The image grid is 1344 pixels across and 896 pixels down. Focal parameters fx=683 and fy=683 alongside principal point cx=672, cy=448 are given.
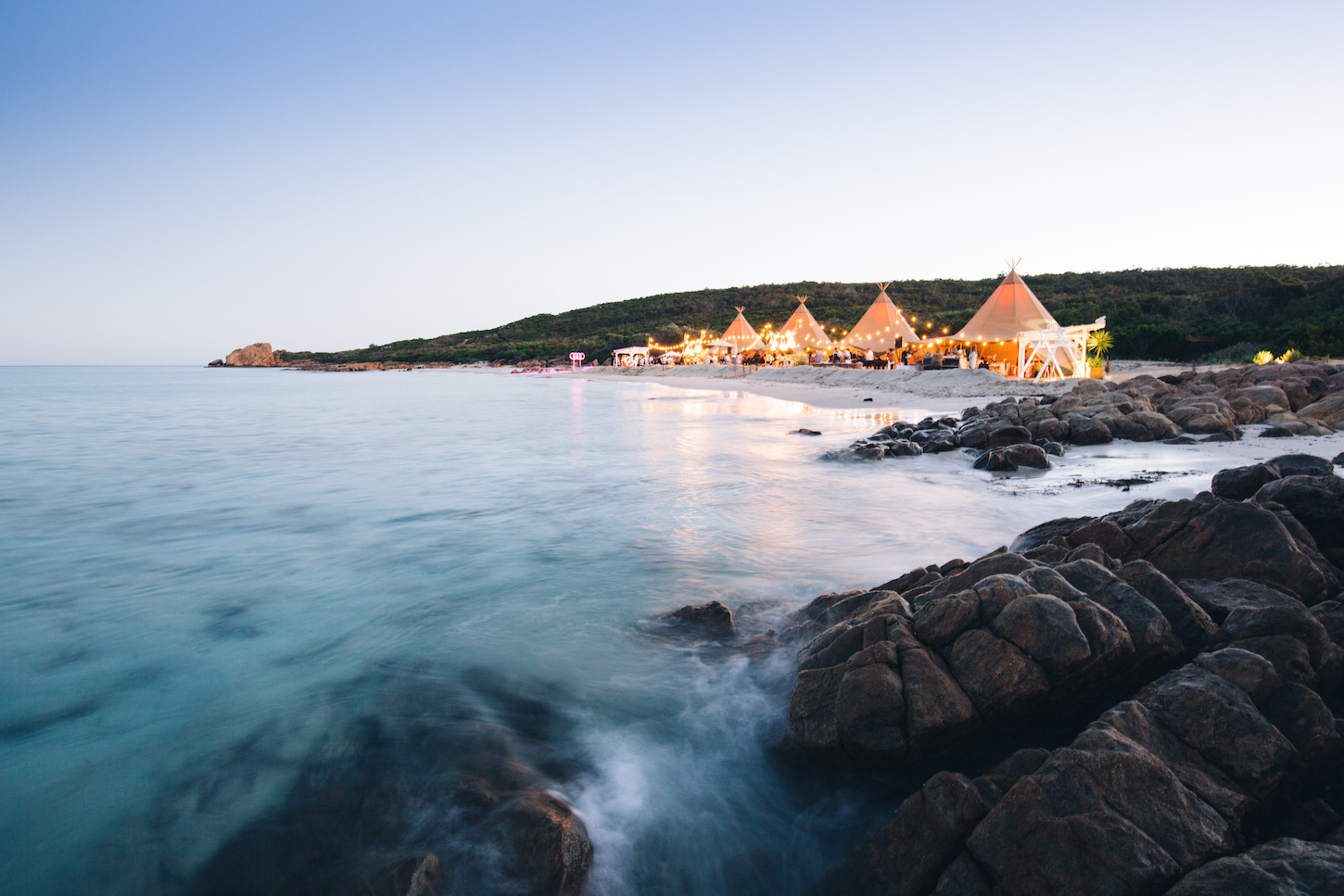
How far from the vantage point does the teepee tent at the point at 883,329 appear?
130ft

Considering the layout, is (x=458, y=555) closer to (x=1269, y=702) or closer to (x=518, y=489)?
(x=518, y=489)

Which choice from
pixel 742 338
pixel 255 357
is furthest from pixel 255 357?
pixel 742 338

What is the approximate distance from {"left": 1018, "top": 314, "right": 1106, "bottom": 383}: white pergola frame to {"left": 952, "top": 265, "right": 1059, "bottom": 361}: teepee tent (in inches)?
35.6

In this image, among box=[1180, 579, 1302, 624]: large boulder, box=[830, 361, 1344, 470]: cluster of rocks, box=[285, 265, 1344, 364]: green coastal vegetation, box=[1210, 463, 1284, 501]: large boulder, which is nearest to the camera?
box=[1180, 579, 1302, 624]: large boulder

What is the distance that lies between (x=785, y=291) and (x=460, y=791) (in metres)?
116

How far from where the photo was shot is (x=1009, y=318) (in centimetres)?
3098

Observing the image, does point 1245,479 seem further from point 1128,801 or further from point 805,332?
point 805,332

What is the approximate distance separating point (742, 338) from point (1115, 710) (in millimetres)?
56079

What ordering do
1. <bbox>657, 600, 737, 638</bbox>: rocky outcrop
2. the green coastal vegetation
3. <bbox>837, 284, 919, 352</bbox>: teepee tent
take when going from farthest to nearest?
<bbox>837, 284, 919, 352</bbox>: teepee tent < the green coastal vegetation < <bbox>657, 600, 737, 638</bbox>: rocky outcrop

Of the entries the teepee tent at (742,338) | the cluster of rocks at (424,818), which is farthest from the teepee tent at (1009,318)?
the cluster of rocks at (424,818)

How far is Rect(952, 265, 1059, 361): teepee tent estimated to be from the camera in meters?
30.5

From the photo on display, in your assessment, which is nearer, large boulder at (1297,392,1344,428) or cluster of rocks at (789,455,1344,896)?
cluster of rocks at (789,455,1344,896)

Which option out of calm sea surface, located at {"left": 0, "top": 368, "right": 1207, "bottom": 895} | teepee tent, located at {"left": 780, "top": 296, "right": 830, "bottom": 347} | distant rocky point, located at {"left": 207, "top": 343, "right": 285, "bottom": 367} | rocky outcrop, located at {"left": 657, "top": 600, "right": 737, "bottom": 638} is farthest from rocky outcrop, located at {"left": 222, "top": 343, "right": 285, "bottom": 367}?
rocky outcrop, located at {"left": 657, "top": 600, "right": 737, "bottom": 638}

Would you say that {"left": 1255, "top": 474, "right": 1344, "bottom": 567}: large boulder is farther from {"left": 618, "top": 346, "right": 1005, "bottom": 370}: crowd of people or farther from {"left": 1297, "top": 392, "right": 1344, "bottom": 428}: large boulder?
{"left": 618, "top": 346, "right": 1005, "bottom": 370}: crowd of people
